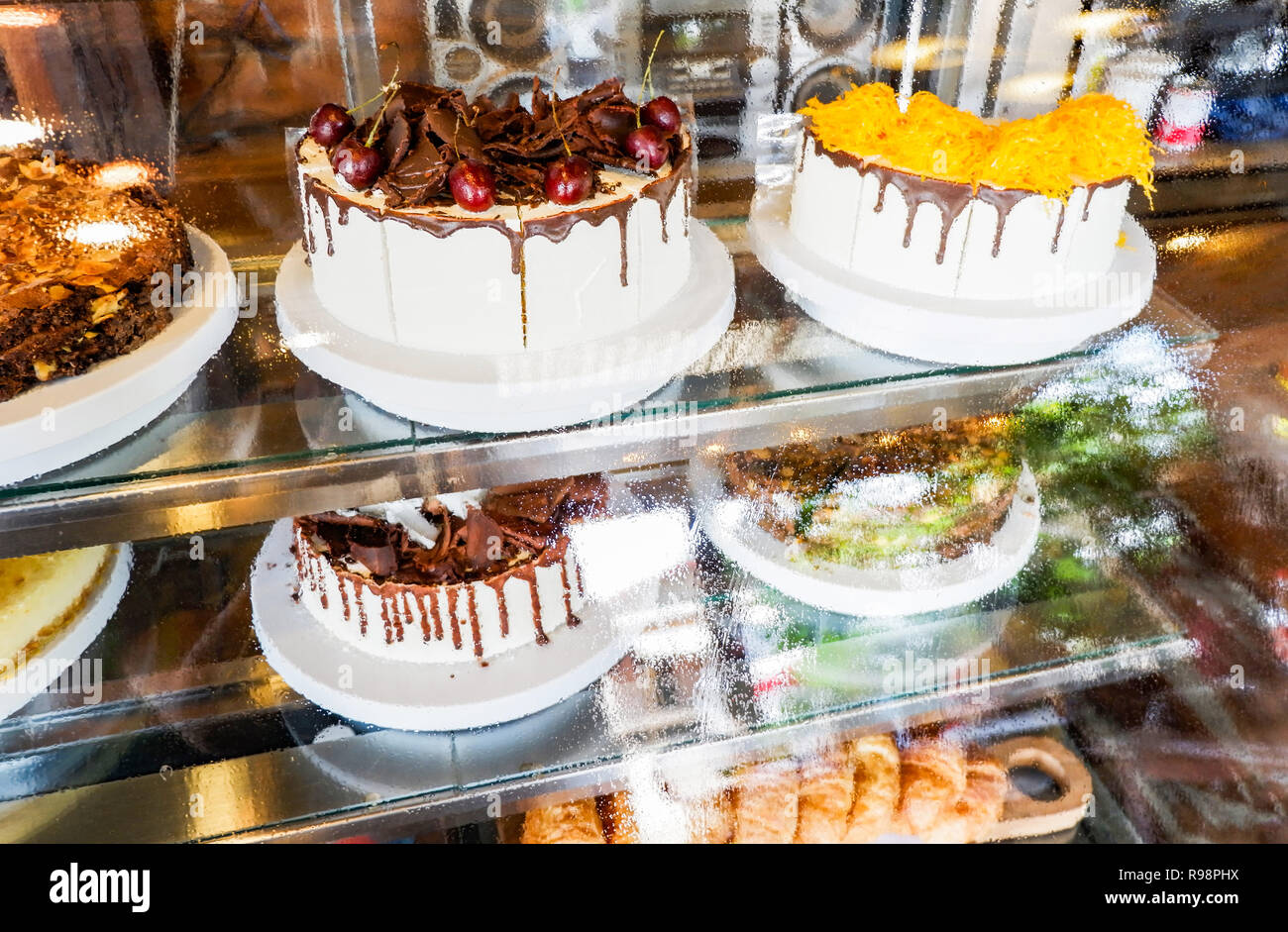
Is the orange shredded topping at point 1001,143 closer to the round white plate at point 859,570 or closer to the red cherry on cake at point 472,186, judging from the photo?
the red cherry on cake at point 472,186

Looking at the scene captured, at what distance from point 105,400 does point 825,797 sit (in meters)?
1.64

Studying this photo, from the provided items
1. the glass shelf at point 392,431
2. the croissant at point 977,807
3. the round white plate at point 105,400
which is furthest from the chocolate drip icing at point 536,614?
the croissant at point 977,807

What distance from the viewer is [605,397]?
142cm

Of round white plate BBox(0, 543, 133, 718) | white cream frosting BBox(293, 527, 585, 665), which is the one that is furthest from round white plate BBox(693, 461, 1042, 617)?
round white plate BBox(0, 543, 133, 718)

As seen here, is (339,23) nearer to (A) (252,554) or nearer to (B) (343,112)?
(B) (343,112)

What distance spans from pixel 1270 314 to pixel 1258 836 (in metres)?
1.12

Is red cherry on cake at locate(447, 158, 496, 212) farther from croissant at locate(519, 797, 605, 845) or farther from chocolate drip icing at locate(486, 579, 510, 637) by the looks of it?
croissant at locate(519, 797, 605, 845)

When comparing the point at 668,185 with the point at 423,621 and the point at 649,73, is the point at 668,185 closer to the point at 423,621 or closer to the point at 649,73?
the point at 649,73

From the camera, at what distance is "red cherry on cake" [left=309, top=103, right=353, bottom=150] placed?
5.20 ft

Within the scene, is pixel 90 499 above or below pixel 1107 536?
above

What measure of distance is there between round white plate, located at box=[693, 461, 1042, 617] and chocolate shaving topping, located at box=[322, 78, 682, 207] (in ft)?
2.91

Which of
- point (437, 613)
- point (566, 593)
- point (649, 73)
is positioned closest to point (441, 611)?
point (437, 613)

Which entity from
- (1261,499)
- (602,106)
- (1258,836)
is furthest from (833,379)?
(1258,836)

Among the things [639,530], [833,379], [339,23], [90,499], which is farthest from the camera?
[639,530]
